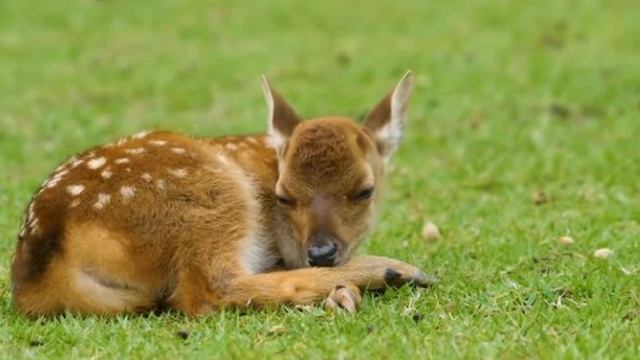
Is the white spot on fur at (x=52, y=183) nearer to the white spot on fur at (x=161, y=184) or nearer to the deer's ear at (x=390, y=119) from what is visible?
the white spot on fur at (x=161, y=184)

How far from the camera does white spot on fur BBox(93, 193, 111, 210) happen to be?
670 centimetres

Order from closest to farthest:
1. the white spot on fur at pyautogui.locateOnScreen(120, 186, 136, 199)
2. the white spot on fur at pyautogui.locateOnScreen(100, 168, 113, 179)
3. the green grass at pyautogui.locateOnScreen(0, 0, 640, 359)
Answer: the green grass at pyautogui.locateOnScreen(0, 0, 640, 359) → the white spot on fur at pyautogui.locateOnScreen(120, 186, 136, 199) → the white spot on fur at pyautogui.locateOnScreen(100, 168, 113, 179)

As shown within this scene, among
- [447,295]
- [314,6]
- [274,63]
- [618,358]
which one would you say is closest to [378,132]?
[447,295]

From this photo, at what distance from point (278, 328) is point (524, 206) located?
4021mm

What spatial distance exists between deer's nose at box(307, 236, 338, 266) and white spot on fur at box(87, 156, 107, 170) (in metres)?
1.05

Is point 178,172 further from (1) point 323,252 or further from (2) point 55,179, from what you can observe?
(1) point 323,252

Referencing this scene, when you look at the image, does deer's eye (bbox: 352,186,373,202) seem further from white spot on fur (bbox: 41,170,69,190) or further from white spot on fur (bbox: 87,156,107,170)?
white spot on fur (bbox: 41,170,69,190)

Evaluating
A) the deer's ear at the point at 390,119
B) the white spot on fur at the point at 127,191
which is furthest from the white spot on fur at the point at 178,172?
the deer's ear at the point at 390,119

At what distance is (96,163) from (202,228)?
0.67 metres

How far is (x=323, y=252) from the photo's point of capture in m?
6.86

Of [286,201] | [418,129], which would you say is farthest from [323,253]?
[418,129]

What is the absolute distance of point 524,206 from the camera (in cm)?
998

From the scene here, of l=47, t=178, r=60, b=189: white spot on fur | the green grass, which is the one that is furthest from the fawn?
the green grass

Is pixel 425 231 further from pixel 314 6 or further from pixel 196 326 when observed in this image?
pixel 314 6
